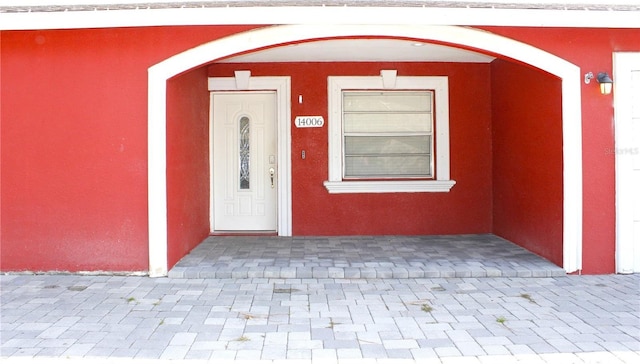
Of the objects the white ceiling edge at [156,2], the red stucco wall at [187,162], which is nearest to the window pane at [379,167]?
the red stucco wall at [187,162]

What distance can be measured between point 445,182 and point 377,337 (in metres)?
4.42

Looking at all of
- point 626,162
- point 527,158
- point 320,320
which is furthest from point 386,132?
point 320,320

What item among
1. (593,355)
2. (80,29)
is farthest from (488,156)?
(80,29)

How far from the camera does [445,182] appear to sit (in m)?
7.91

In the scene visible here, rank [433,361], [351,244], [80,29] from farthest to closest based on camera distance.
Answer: [351,244], [80,29], [433,361]

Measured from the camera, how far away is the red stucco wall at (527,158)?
5.98m

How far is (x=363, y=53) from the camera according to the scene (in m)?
7.23

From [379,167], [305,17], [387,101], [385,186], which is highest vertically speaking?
[305,17]

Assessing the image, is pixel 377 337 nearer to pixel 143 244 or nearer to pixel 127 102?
pixel 143 244

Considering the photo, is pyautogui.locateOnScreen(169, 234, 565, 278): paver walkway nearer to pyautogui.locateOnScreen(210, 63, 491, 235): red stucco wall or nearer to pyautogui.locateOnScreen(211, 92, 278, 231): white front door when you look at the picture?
pyautogui.locateOnScreen(210, 63, 491, 235): red stucco wall

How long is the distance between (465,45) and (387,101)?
2.46 m

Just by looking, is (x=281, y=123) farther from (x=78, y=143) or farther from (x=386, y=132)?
(x=78, y=143)

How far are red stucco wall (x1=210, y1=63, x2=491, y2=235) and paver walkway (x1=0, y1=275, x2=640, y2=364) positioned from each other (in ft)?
7.87

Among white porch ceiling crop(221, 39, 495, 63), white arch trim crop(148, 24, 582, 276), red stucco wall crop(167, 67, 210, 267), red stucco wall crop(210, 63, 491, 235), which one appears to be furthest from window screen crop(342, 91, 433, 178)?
white arch trim crop(148, 24, 582, 276)
